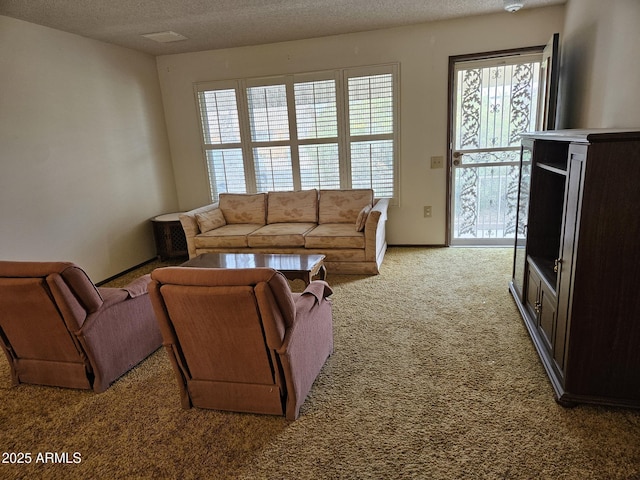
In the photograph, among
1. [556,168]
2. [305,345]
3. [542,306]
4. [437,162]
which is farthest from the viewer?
[437,162]

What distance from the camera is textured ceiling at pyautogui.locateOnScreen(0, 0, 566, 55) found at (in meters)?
3.31

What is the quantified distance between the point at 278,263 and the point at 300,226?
1201 mm

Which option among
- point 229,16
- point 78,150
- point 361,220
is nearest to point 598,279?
point 361,220

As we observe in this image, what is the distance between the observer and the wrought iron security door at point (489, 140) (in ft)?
14.1

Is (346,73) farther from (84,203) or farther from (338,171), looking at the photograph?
(84,203)

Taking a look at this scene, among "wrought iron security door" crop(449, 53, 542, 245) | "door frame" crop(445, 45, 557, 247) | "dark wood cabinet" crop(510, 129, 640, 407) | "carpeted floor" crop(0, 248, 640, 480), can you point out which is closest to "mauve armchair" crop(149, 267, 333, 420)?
"carpeted floor" crop(0, 248, 640, 480)

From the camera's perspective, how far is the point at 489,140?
4527mm

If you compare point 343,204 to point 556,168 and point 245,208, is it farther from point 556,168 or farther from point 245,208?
point 556,168

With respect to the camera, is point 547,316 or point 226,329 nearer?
point 226,329

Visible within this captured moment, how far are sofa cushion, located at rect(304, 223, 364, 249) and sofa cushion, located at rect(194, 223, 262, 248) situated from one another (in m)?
0.71

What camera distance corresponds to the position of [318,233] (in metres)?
4.11

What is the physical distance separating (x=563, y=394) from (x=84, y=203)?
429 centimetres

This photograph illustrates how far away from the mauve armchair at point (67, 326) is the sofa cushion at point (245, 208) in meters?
2.20

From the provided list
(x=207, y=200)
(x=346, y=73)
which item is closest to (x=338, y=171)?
(x=346, y=73)
